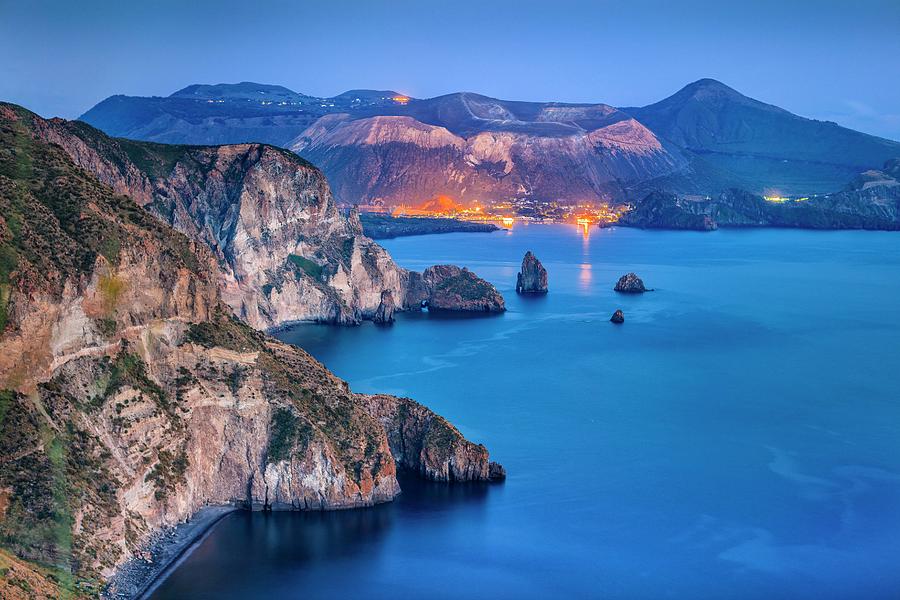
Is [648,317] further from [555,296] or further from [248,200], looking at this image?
[248,200]

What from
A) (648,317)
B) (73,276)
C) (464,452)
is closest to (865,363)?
(648,317)

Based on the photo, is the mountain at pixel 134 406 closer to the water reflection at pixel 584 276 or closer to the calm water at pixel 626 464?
the calm water at pixel 626 464

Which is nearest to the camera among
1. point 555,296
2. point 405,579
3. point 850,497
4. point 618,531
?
point 405,579

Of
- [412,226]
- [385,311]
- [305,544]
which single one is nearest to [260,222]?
[385,311]

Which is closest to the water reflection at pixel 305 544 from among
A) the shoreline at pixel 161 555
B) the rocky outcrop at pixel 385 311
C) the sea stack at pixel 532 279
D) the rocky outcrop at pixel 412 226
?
the shoreline at pixel 161 555

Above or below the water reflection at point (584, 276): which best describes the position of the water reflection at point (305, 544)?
below

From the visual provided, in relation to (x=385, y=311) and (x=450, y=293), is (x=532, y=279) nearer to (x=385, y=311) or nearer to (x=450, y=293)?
(x=450, y=293)

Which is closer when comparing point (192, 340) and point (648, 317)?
point (192, 340)
